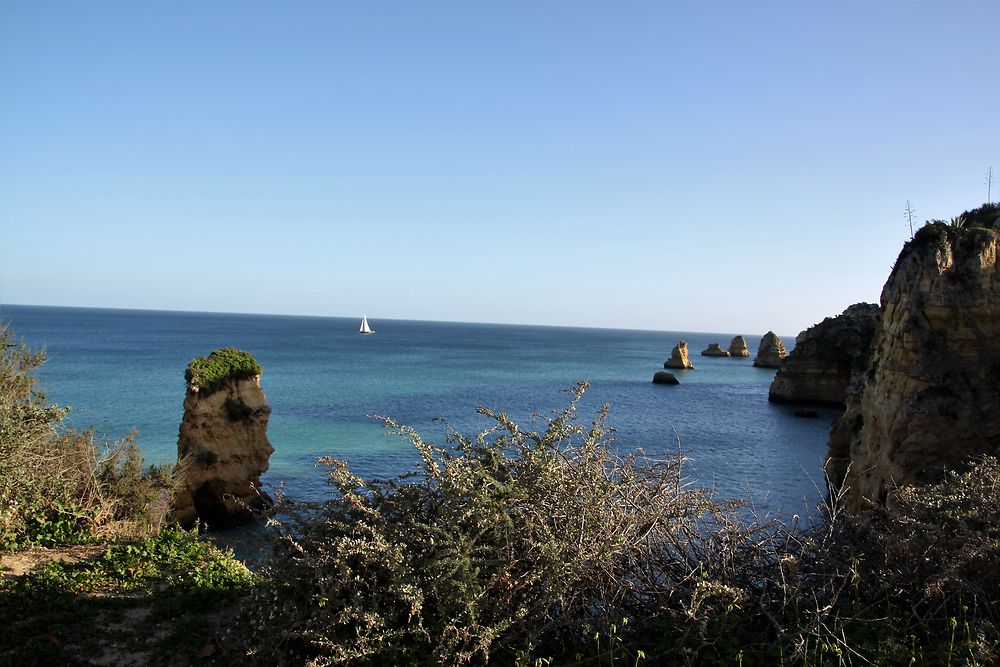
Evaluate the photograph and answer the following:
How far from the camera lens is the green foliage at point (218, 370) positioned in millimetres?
20641

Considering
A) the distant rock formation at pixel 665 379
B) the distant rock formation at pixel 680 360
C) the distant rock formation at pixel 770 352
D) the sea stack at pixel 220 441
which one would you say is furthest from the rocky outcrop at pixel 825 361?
the sea stack at pixel 220 441

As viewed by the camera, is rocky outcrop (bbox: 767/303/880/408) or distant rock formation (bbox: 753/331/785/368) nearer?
rocky outcrop (bbox: 767/303/880/408)

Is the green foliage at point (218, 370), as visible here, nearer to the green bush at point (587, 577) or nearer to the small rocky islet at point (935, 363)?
the green bush at point (587, 577)

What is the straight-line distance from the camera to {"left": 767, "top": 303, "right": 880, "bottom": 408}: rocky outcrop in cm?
5019

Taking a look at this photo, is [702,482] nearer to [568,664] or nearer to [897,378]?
[897,378]

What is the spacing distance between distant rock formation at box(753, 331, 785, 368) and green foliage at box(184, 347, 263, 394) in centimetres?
8732

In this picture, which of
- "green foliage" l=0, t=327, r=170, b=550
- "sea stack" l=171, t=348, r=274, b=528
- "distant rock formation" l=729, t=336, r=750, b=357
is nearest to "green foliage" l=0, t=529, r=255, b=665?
"green foliage" l=0, t=327, r=170, b=550

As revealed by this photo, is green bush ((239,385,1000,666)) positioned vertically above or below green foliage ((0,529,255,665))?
above

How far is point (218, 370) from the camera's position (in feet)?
69.7

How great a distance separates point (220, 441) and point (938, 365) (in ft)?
69.9

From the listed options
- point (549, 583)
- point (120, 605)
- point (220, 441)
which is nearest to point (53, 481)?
point (120, 605)

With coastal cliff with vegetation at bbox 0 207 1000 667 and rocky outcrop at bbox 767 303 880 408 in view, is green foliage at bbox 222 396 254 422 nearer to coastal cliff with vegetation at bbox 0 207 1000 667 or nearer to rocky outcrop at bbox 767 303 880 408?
coastal cliff with vegetation at bbox 0 207 1000 667

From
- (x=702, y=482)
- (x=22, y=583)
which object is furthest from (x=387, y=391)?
(x=22, y=583)

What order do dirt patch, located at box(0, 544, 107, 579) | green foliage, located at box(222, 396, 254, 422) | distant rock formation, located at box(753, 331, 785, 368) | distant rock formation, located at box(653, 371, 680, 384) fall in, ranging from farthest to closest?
distant rock formation, located at box(753, 331, 785, 368) < distant rock formation, located at box(653, 371, 680, 384) < green foliage, located at box(222, 396, 254, 422) < dirt patch, located at box(0, 544, 107, 579)
